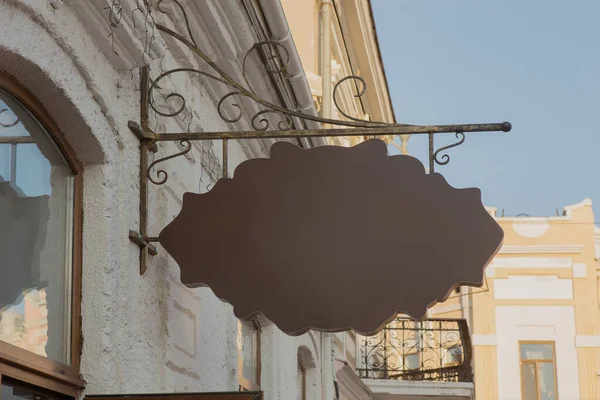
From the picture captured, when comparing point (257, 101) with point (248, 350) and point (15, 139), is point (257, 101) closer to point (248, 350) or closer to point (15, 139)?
point (15, 139)

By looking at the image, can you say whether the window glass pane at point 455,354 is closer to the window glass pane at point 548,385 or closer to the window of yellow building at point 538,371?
the window of yellow building at point 538,371

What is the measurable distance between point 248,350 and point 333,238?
351 cm

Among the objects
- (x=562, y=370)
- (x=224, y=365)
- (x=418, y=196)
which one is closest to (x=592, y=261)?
(x=562, y=370)

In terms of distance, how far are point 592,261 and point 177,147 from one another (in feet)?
75.2

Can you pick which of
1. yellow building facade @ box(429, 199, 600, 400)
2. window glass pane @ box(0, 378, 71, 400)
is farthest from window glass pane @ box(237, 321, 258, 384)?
yellow building facade @ box(429, 199, 600, 400)

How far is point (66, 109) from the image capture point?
4828 millimetres

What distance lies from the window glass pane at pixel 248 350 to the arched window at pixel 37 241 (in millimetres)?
3106

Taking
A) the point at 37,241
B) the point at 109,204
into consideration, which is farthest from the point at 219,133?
the point at 37,241

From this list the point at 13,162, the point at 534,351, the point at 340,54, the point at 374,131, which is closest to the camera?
the point at 13,162

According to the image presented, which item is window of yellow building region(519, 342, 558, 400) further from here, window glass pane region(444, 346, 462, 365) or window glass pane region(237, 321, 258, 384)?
window glass pane region(237, 321, 258, 384)

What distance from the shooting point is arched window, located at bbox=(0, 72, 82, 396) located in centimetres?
445

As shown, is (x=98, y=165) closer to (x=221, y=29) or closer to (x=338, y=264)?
(x=338, y=264)

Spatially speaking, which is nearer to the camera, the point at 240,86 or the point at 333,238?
the point at 333,238

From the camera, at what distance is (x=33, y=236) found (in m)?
4.70
